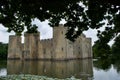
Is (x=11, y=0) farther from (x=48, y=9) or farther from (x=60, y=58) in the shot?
(x=60, y=58)

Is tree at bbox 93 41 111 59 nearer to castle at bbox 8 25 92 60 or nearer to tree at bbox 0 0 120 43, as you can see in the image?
tree at bbox 0 0 120 43

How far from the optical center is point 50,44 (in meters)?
55.9

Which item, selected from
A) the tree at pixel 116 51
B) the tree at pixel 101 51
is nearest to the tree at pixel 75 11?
the tree at pixel 101 51

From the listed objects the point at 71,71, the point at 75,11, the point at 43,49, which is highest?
the point at 43,49

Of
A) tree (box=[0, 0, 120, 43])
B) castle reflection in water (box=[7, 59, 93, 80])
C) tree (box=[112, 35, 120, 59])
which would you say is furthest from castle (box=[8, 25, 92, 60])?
tree (box=[112, 35, 120, 59])

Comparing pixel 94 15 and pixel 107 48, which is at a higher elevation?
pixel 94 15

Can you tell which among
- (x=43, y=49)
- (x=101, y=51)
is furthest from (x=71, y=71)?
(x=43, y=49)

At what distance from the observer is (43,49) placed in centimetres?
5878

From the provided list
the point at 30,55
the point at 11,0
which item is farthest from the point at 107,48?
the point at 30,55

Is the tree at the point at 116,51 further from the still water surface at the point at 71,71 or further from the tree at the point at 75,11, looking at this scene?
the still water surface at the point at 71,71

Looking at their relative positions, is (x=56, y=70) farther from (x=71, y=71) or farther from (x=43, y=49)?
(x=43, y=49)

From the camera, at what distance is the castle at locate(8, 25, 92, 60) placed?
53.4 metres

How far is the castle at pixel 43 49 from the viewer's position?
175 feet

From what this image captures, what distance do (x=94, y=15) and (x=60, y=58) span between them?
47.5 metres
